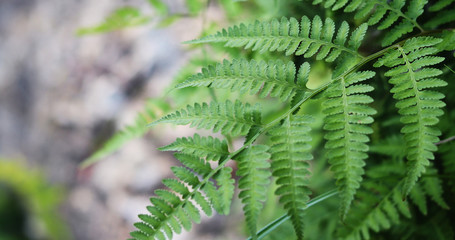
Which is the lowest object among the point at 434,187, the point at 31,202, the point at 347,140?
the point at 434,187

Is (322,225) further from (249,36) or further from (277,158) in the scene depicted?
(249,36)

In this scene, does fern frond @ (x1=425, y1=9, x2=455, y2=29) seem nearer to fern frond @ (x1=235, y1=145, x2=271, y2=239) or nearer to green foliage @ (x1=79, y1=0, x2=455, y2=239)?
green foliage @ (x1=79, y1=0, x2=455, y2=239)

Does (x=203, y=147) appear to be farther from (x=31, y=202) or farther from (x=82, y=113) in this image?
(x=31, y=202)

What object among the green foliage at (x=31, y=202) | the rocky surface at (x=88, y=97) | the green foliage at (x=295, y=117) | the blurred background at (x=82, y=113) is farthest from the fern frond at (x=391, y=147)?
the green foliage at (x=31, y=202)

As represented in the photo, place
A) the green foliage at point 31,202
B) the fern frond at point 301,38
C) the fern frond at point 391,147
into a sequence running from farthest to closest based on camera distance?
the green foliage at point 31,202
the fern frond at point 391,147
the fern frond at point 301,38

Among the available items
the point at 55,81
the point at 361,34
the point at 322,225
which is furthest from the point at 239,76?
the point at 55,81

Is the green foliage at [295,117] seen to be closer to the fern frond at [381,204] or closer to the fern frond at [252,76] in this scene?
the fern frond at [252,76]

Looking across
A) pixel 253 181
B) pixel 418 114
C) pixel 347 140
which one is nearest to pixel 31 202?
pixel 253 181

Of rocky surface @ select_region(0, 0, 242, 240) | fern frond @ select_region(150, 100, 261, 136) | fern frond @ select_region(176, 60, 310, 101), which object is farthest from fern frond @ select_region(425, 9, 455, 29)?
rocky surface @ select_region(0, 0, 242, 240)
